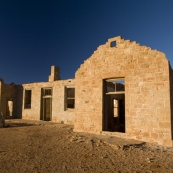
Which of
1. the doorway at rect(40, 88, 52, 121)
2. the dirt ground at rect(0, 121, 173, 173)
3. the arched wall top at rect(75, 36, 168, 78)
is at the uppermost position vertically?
the arched wall top at rect(75, 36, 168, 78)

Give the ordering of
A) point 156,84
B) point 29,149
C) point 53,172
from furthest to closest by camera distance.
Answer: point 156,84 → point 29,149 → point 53,172

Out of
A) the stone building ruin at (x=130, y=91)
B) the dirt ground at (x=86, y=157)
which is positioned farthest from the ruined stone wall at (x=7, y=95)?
the dirt ground at (x=86, y=157)

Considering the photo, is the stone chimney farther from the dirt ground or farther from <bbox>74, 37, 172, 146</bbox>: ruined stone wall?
the dirt ground

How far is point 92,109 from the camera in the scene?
7.96 m

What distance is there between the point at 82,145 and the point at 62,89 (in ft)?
25.9

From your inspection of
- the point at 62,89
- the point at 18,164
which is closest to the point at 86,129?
the point at 18,164

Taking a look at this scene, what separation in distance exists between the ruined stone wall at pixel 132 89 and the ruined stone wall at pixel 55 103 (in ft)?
14.8

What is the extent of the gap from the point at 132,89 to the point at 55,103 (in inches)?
321

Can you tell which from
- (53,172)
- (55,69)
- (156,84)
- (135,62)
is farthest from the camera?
(55,69)

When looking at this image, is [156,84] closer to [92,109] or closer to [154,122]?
[154,122]

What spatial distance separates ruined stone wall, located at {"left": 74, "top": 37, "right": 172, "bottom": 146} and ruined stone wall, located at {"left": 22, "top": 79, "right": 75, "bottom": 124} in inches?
177

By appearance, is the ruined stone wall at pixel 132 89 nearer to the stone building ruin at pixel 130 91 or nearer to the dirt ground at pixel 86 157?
the stone building ruin at pixel 130 91

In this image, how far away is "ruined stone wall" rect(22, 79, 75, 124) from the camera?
509 inches

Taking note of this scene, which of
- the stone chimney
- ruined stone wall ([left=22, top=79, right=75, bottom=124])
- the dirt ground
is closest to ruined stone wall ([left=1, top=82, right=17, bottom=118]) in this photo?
ruined stone wall ([left=22, top=79, right=75, bottom=124])
